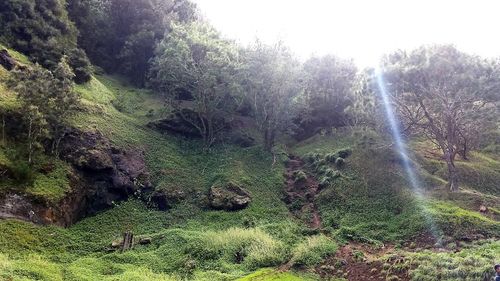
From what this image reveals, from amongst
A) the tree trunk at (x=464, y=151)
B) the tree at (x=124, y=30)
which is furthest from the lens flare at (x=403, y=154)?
the tree at (x=124, y=30)

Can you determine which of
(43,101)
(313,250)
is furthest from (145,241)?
(43,101)

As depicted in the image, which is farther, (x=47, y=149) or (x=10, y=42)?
(x=10, y=42)

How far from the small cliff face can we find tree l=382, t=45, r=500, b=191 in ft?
72.9

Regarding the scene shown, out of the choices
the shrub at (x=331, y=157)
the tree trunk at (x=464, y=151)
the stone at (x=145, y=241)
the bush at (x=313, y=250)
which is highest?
the tree trunk at (x=464, y=151)

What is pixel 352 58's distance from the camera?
53.4 m

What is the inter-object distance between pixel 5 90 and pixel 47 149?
579 centimetres

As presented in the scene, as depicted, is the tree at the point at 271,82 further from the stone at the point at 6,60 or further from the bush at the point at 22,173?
the bush at the point at 22,173

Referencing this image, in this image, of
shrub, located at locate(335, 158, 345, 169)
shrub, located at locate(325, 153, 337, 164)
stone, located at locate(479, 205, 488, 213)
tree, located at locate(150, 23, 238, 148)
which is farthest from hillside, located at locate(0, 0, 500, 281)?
stone, located at locate(479, 205, 488, 213)

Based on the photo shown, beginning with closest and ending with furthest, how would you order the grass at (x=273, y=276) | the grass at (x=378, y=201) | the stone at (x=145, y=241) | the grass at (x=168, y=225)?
the grass at (x=273, y=276) → the grass at (x=168, y=225) → the grass at (x=378, y=201) → the stone at (x=145, y=241)

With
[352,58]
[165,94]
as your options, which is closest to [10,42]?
[165,94]

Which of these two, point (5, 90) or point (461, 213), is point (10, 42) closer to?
point (5, 90)

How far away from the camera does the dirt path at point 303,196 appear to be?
34566mm

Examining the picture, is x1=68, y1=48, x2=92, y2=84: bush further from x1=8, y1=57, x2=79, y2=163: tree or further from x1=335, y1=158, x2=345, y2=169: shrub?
x1=335, y1=158, x2=345, y2=169: shrub

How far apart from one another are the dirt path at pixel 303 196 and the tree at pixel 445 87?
33.6 ft
